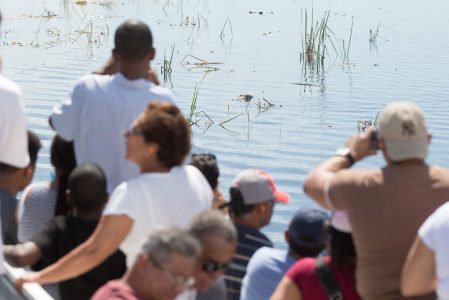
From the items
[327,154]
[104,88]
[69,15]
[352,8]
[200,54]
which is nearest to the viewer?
[104,88]

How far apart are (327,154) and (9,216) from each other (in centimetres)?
774

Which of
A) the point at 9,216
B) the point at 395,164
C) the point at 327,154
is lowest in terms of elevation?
the point at 327,154

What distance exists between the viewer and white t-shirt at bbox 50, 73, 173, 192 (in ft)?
15.7

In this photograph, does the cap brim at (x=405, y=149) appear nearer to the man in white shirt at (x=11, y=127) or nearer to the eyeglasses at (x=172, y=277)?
the eyeglasses at (x=172, y=277)

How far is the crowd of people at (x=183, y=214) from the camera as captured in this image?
11.8 feet

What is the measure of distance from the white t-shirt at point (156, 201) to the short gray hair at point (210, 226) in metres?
0.20

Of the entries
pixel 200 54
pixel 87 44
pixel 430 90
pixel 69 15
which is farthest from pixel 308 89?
pixel 69 15

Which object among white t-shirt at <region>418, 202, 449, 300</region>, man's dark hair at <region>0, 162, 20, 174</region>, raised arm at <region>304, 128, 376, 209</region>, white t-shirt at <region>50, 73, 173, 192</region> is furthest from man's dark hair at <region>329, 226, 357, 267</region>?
man's dark hair at <region>0, 162, 20, 174</region>

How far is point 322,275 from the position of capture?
3.90 m

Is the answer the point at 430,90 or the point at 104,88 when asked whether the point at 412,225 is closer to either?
the point at 104,88

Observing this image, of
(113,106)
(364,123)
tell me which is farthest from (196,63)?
(113,106)

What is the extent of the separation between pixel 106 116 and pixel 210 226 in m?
1.10

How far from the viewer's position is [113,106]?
477 centimetres

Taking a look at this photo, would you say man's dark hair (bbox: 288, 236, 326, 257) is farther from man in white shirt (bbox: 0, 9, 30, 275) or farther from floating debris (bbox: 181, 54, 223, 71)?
floating debris (bbox: 181, 54, 223, 71)
